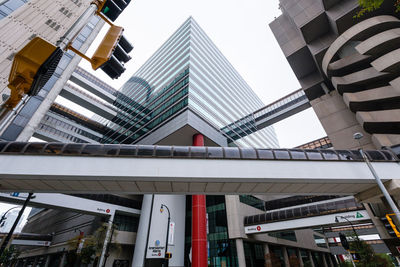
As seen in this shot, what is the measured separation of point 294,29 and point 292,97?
15900 mm

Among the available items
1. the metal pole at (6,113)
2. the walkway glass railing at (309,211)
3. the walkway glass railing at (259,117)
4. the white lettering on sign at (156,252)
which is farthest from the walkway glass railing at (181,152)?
the walkway glass railing at (259,117)

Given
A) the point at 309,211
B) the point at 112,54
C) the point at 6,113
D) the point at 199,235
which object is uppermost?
the point at 309,211

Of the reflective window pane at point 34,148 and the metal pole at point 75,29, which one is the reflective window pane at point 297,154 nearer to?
the metal pole at point 75,29

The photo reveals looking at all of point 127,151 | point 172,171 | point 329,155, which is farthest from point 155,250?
point 329,155

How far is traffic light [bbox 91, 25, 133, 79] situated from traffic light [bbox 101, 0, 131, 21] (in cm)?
64

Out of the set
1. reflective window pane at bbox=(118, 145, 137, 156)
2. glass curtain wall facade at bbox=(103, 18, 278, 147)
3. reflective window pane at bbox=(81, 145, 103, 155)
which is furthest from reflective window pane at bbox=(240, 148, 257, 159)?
glass curtain wall facade at bbox=(103, 18, 278, 147)

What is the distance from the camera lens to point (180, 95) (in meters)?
34.3

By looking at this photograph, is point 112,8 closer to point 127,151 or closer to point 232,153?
point 127,151

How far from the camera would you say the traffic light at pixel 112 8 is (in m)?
5.99

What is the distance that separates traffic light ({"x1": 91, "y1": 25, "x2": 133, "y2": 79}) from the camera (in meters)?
5.14

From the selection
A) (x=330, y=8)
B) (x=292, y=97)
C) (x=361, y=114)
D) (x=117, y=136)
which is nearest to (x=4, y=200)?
(x=117, y=136)

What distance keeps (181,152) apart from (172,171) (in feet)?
4.81

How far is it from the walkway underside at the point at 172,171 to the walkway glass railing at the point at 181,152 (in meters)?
0.06

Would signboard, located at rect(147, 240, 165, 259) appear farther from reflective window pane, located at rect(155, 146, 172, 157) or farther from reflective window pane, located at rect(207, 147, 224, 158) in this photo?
reflective window pane, located at rect(207, 147, 224, 158)
